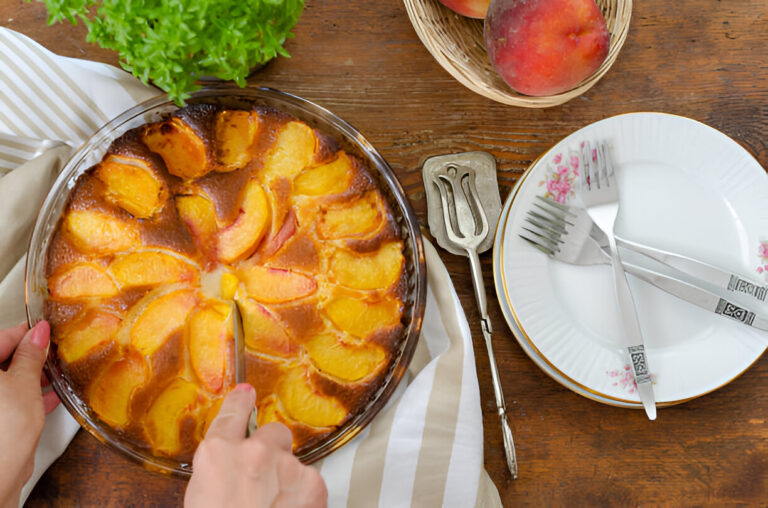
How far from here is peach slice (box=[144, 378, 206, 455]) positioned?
1.07 m

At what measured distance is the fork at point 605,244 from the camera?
120 centimetres

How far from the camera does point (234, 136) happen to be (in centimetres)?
112

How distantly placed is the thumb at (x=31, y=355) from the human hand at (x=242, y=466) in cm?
41

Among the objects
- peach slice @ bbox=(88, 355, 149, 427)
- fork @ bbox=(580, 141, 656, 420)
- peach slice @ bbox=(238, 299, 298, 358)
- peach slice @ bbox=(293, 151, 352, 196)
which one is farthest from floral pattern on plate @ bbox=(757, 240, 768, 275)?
peach slice @ bbox=(88, 355, 149, 427)

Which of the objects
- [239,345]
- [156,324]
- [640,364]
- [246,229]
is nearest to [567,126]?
[640,364]

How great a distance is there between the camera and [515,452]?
1.26m

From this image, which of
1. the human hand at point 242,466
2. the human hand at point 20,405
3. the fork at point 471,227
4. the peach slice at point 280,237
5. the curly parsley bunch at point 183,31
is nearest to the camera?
the human hand at point 242,466

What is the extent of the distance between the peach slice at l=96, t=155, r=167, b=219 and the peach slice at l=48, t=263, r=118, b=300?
12cm

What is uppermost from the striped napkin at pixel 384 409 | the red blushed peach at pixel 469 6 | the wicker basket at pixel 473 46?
the red blushed peach at pixel 469 6

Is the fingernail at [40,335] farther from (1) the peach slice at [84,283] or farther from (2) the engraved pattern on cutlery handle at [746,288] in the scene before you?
(2) the engraved pattern on cutlery handle at [746,288]

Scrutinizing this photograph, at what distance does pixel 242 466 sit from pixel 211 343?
1.06 feet

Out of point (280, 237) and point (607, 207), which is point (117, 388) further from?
point (607, 207)

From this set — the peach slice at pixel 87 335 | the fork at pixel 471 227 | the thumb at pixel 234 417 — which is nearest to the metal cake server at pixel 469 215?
the fork at pixel 471 227

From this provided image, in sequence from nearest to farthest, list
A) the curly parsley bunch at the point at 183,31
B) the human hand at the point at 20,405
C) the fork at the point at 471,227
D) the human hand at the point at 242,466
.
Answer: the human hand at the point at 242,466, the curly parsley bunch at the point at 183,31, the human hand at the point at 20,405, the fork at the point at 471,227
